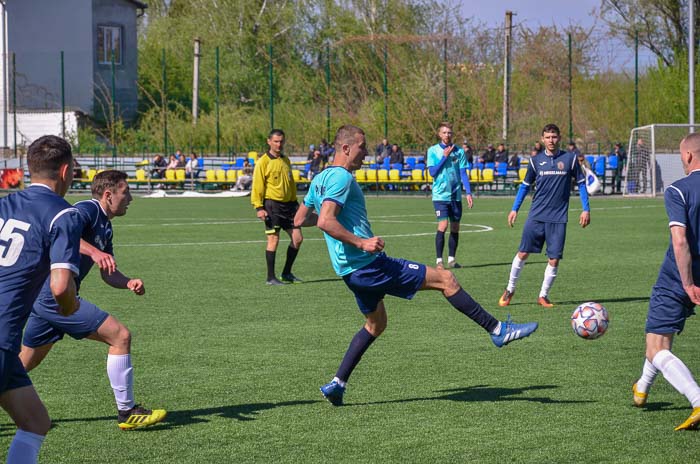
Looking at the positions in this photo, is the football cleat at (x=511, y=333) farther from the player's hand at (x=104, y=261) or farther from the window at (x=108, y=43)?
the window at (x=108, y=43)

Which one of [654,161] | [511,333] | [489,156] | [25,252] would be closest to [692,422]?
[511,333]

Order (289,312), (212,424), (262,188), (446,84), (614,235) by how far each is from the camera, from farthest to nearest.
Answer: (446,84) → (614,235) → (262,188) → (289,312) → (212,424)

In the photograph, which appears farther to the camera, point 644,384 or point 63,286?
point 644,384

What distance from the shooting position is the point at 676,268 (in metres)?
6.27

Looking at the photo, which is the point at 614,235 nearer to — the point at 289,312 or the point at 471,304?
→ the point at 289,312

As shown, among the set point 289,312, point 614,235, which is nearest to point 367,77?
point 614,235

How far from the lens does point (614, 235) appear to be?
66.1ft

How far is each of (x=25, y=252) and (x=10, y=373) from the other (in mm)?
527

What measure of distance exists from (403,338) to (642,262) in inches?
278

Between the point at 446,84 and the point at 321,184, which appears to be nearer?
the point at 321,184

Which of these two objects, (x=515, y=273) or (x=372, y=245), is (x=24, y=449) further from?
(x=515, y=273)

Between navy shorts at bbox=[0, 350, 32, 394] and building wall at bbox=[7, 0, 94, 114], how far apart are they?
47.2 m

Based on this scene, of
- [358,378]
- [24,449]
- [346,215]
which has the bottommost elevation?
[358,378]

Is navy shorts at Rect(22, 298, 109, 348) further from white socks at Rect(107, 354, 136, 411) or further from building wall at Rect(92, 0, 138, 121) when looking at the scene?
building wall at Rect(92, 0, 138, 121)
